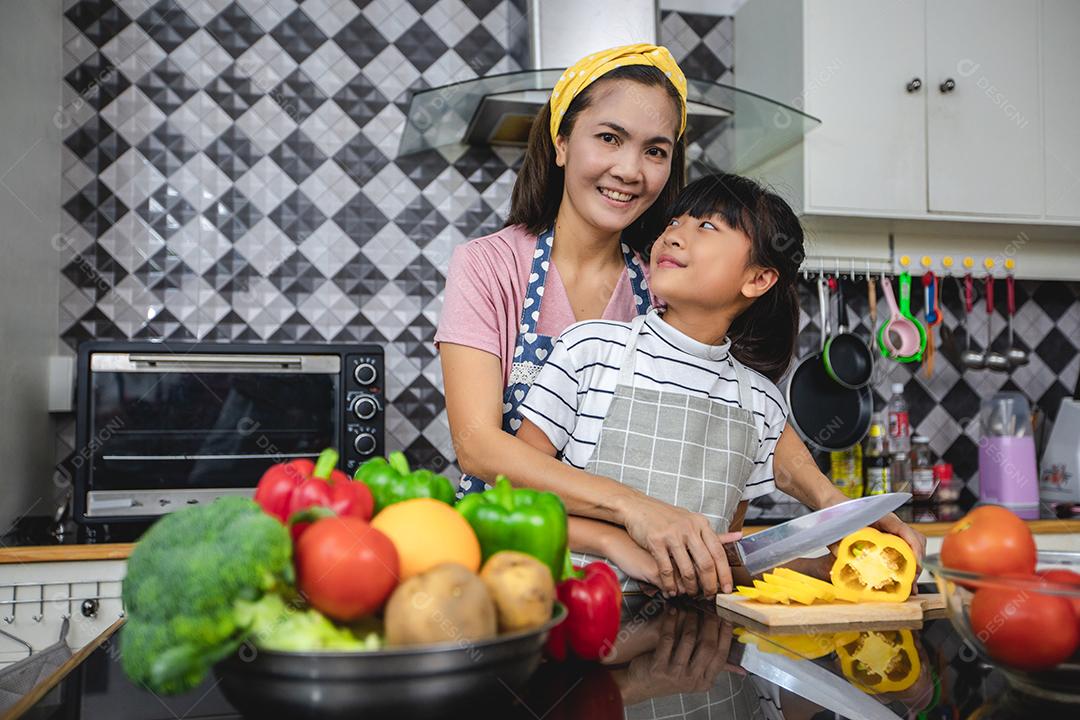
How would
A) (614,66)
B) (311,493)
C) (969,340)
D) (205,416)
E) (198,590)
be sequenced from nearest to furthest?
(198,590), (311,493), (614,66), (205,416), (969,340)

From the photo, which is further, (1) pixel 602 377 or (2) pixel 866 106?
(2) pixel 866 106

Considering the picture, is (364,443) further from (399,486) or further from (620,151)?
(399,486)

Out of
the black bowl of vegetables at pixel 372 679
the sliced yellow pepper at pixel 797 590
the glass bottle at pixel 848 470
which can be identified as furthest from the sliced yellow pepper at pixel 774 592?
the glass bottle at pixel 848 470

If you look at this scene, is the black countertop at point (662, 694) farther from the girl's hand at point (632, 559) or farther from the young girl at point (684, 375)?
the young girl at point (684, 375)

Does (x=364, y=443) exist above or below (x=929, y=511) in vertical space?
above

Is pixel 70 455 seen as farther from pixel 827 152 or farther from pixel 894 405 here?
pixel 894 405

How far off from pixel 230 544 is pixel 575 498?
2.22 feet

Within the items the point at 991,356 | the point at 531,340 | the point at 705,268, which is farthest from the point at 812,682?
the point at 991,356

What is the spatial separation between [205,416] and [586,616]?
1.49 meters

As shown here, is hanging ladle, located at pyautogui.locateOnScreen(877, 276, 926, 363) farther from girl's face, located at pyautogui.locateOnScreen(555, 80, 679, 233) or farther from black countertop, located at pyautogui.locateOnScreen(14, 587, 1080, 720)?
black countertop, located at pyautogui.locateOnScreen(14, 587, 1080, 720)

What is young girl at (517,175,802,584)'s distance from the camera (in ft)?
4.19

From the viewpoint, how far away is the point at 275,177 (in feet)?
7.95

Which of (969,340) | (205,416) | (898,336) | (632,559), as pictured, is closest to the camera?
(632,559)

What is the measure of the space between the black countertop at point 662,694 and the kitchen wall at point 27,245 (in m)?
1.44
